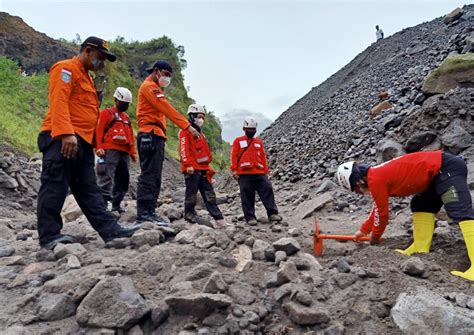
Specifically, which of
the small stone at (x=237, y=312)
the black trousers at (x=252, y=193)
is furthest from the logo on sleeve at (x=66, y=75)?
the black trousers at (x=252, y=193)

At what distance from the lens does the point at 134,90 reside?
87.9 ft

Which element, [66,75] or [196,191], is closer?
[66,75]

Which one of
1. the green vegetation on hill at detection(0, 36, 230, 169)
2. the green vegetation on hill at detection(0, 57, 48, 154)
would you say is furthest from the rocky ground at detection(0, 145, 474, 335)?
the green vegetation on hill at detection(0, 36, 230, 169)

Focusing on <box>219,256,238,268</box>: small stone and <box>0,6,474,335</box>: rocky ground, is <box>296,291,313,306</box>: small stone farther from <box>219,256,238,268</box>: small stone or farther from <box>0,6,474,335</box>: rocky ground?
<box>219,256,238,268</box>: small stone

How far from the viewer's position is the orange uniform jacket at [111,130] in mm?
5477

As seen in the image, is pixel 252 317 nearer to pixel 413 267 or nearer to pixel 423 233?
pixel 413 267

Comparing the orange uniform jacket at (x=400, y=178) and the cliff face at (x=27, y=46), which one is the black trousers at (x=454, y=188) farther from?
the cliff face at (x=27, y=46)

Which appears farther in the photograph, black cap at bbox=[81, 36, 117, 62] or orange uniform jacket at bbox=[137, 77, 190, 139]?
orange uniform jacket at bbox=[137, 77, 190, 139]

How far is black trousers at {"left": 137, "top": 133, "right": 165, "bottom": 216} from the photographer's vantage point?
4.53 m

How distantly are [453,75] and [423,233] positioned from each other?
467 cm

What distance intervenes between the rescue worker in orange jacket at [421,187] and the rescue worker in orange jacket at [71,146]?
90.1 inches

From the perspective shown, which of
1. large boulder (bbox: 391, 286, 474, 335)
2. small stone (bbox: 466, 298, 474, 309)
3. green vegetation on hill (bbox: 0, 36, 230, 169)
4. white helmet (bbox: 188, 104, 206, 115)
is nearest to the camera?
large boulder (bbox: 391, 286, 474, 335)

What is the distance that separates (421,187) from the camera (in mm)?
3656

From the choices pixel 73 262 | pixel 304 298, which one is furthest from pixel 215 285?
pixel 73 262
